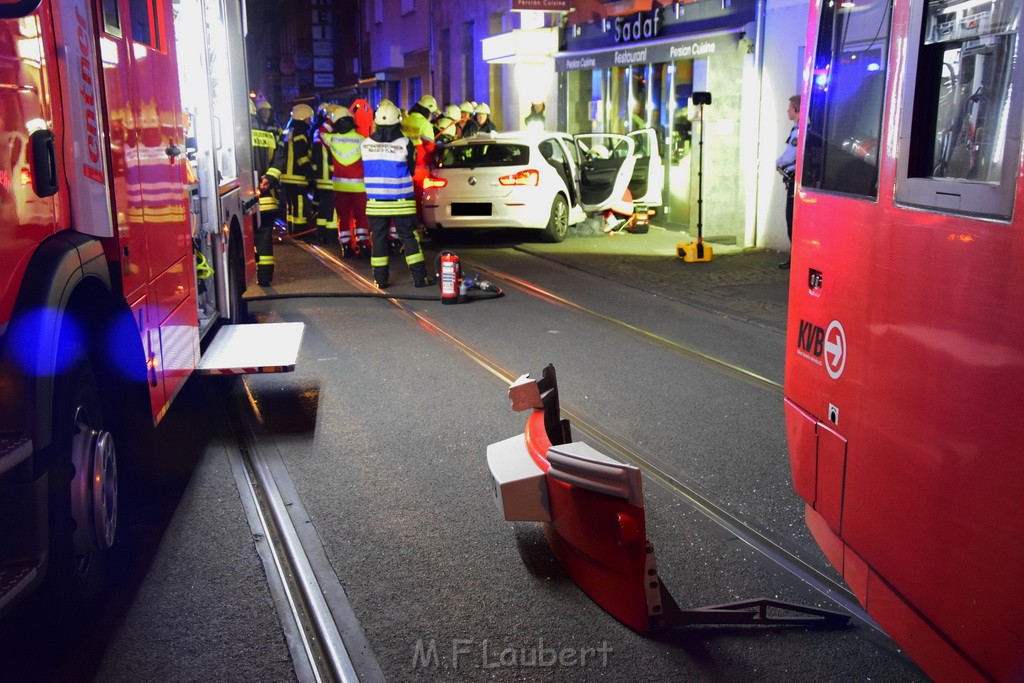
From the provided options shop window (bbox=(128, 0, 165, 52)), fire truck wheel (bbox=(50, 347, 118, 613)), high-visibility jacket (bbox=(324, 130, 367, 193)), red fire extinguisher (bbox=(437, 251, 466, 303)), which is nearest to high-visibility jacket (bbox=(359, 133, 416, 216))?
red fire extinguisher (bbox=(437, 251, 466, 303))

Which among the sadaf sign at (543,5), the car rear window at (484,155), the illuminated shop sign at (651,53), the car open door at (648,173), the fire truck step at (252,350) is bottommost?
the fire truck step at (252,350)

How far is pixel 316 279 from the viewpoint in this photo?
12.8 m

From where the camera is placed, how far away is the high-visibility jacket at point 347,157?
13.4 meters

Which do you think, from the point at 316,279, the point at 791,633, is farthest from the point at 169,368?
the point at 316,279

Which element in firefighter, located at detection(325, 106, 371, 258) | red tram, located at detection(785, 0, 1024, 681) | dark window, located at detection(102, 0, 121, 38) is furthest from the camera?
firefighter, located at detection(325, 106, 371, 258)

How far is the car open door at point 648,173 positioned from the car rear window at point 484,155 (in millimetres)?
3039

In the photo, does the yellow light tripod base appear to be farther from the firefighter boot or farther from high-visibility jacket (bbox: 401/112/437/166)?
high-visibility jacket (bbox: 401/112/437/166)

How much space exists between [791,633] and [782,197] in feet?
39.7

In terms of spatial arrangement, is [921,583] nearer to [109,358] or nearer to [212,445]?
[109,358]

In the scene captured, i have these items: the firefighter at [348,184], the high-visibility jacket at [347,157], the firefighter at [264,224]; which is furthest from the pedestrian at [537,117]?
the firefighter at [264,224]

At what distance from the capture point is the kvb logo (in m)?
3.49

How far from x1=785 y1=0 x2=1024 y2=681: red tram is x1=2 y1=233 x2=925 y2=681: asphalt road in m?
0.71

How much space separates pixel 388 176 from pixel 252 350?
5125mm

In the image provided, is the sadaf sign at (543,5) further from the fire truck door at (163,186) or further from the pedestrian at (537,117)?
the fire truck door at (163,186)
